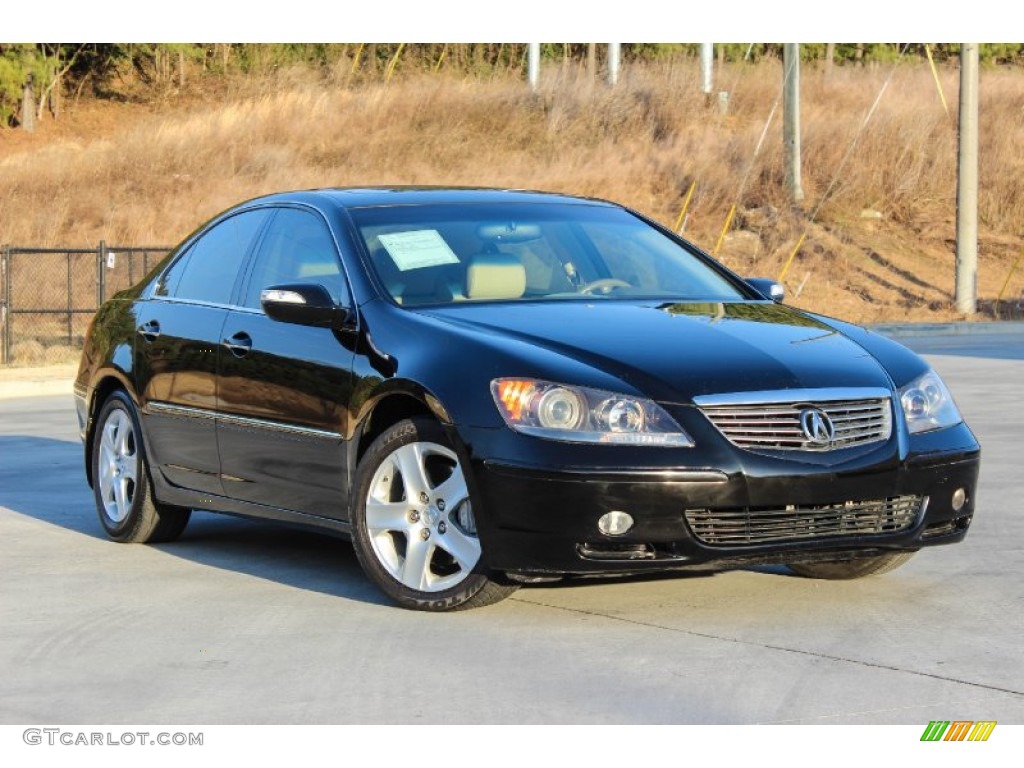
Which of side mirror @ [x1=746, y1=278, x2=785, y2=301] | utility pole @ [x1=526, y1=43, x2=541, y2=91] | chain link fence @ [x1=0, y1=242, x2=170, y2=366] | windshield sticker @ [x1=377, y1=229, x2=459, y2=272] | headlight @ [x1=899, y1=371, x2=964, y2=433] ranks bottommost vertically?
chain link fence @ [x1=0, y1=242, x2=170, y2=366]

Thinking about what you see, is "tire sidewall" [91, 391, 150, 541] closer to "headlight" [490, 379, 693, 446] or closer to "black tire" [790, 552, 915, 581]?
"headlight" [490, 379, 693, 446]

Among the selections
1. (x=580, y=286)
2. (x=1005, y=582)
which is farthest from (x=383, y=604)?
(x=1005, y=582)

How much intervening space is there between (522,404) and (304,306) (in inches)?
49.1

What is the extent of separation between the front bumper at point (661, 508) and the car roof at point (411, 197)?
187 cm

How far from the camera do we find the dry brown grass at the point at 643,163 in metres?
38.3

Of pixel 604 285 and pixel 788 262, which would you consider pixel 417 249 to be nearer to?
pixel 604 285

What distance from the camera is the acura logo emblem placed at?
22.2 ft

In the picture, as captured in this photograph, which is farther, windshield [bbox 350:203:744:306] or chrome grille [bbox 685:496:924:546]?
windshield [bbox 350:203:744:306]

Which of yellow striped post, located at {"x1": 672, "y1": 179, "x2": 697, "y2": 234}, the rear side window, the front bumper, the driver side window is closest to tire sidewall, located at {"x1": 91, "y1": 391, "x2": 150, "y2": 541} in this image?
the rear side window

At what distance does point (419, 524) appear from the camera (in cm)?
714

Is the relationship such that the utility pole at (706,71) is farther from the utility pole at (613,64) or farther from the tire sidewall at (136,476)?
the tire sidewall at (136,476)

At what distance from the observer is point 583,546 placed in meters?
6.64

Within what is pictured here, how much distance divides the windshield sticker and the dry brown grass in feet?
87.0

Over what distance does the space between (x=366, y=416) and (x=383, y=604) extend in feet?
2.32
